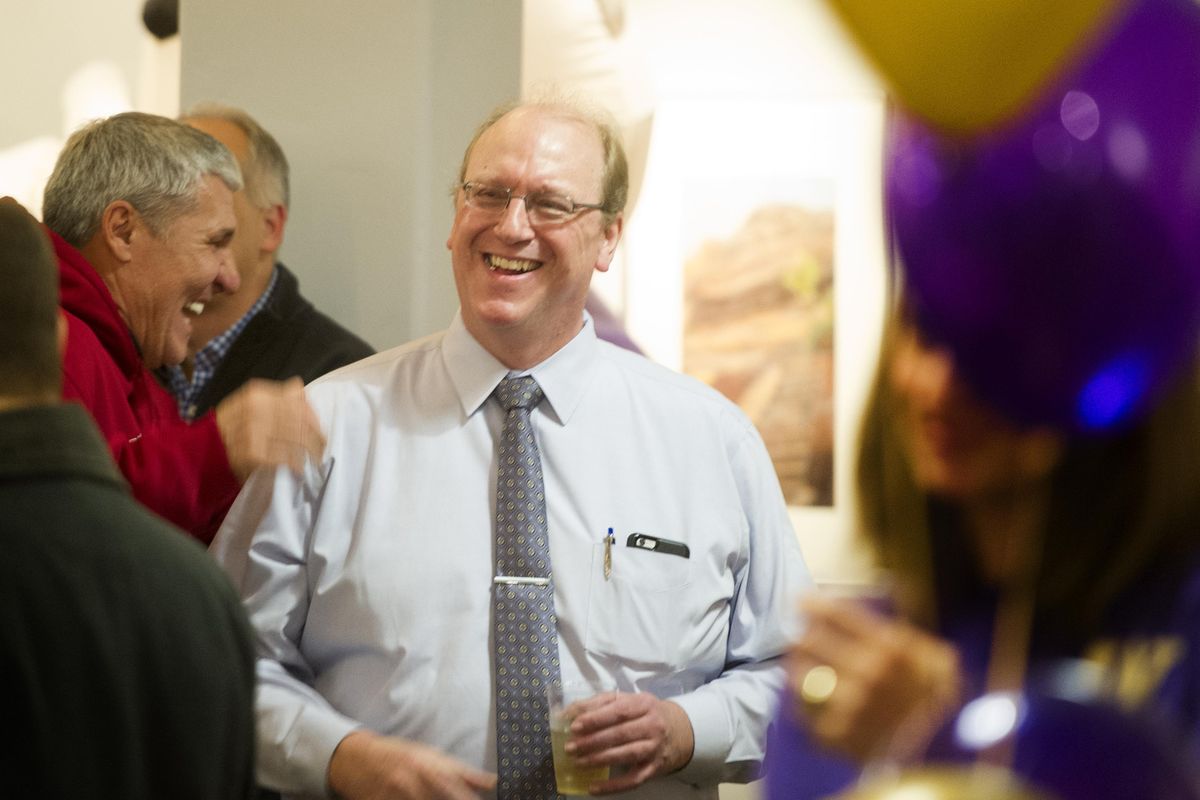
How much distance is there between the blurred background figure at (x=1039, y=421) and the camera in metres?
0.64

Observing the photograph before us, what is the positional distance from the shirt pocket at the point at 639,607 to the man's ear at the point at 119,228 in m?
0.95

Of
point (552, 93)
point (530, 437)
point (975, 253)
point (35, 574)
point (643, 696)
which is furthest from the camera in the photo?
point (552, 93)

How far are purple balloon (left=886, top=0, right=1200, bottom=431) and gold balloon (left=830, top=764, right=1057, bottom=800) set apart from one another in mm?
184

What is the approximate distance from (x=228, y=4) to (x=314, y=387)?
1.56 meters

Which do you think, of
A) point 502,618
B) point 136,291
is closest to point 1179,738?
point 502,618

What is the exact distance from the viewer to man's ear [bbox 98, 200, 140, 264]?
2152 mm

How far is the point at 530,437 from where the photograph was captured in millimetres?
1926

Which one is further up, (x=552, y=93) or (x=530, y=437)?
Answer: (x=552, y=93)

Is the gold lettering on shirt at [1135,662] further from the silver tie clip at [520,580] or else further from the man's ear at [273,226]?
the man's ear at [273,226]

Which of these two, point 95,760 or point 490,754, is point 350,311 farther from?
point 95,760

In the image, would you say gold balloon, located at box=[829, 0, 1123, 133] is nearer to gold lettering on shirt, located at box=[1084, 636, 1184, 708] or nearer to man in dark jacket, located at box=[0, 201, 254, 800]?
gold lettering on shirt, located at box=[1084, 636, 1184, 708]

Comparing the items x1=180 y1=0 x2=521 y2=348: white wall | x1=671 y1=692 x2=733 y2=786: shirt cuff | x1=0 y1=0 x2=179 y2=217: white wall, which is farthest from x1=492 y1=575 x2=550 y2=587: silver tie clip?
x1=0 y1=0 x2=179 y2=217: white wall

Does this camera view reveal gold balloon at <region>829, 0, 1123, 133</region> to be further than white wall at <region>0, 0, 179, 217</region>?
No

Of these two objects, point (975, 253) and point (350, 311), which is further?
point (350, 311)
